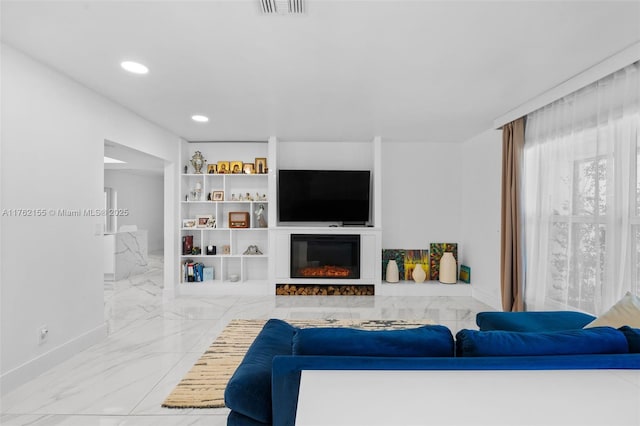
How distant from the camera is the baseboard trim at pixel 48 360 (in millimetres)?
2330

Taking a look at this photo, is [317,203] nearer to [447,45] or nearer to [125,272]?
[447,45]

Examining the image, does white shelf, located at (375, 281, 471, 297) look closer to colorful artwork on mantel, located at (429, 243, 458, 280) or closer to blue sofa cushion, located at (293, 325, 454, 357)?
colorful artwork on mantel, located at (429, 243, 458, 280)

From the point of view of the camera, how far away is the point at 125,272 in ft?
21.1

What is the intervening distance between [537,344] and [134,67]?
320 centimetres

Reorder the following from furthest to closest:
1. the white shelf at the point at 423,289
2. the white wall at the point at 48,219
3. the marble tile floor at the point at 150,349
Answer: the white shelf at the point at 423,289 < the white wall at the point at 48,219 < the marble tile floor at the point at 150,349

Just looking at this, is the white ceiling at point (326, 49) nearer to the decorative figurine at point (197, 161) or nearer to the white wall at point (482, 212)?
the white wall at point (482, 212)

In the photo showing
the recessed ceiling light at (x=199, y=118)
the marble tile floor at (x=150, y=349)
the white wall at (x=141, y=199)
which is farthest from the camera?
the white wall at (x=141, y=199)

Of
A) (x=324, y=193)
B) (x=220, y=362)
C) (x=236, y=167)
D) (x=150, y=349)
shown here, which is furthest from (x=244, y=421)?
(x=236, y=167)

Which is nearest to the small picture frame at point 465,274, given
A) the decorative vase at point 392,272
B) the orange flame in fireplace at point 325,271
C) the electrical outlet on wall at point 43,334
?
the decorative vase at point 392,272

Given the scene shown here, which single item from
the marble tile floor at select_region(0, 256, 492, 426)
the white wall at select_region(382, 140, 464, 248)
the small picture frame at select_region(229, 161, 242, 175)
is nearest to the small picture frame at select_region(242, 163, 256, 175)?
the small picture frame at select_region(229, 161, 242, 175)

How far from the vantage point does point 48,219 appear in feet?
8.77

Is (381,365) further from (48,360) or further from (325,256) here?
(325,256)

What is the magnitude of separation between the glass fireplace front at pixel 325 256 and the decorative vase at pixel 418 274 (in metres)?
0.91

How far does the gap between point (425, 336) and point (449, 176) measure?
4640 millimetres
